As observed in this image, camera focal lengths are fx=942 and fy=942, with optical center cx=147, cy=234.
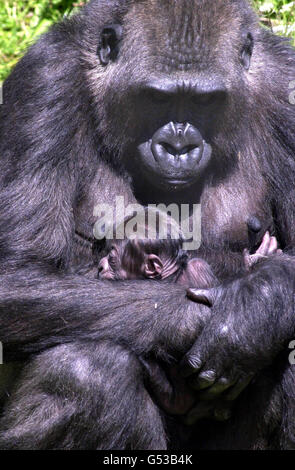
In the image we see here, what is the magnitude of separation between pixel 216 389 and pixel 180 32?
217cm

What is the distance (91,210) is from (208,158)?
0.87 metres

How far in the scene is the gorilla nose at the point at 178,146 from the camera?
5680mm

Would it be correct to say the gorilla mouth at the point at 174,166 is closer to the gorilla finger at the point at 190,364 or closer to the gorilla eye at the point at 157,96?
the gorilla eye at the point at 157,96

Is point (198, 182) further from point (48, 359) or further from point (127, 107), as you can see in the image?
point (48, 359)

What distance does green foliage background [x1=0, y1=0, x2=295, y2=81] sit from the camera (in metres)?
8.73

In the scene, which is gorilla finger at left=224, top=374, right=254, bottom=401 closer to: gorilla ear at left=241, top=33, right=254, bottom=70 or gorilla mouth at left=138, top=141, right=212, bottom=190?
gorilla mouth at left=138, top=141, right=212, bottom=190

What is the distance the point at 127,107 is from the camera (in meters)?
5.91

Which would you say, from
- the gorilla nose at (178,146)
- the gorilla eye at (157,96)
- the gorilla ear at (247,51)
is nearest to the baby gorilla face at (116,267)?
the gorilla nose at (178,146)

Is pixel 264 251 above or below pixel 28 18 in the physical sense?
below

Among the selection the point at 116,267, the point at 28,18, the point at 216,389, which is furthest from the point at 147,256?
the point at 28,18

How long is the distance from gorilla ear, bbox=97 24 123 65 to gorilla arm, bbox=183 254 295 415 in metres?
1.63

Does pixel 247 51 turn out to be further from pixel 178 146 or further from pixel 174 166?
pixel 174 166

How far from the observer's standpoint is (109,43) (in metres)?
6.06
